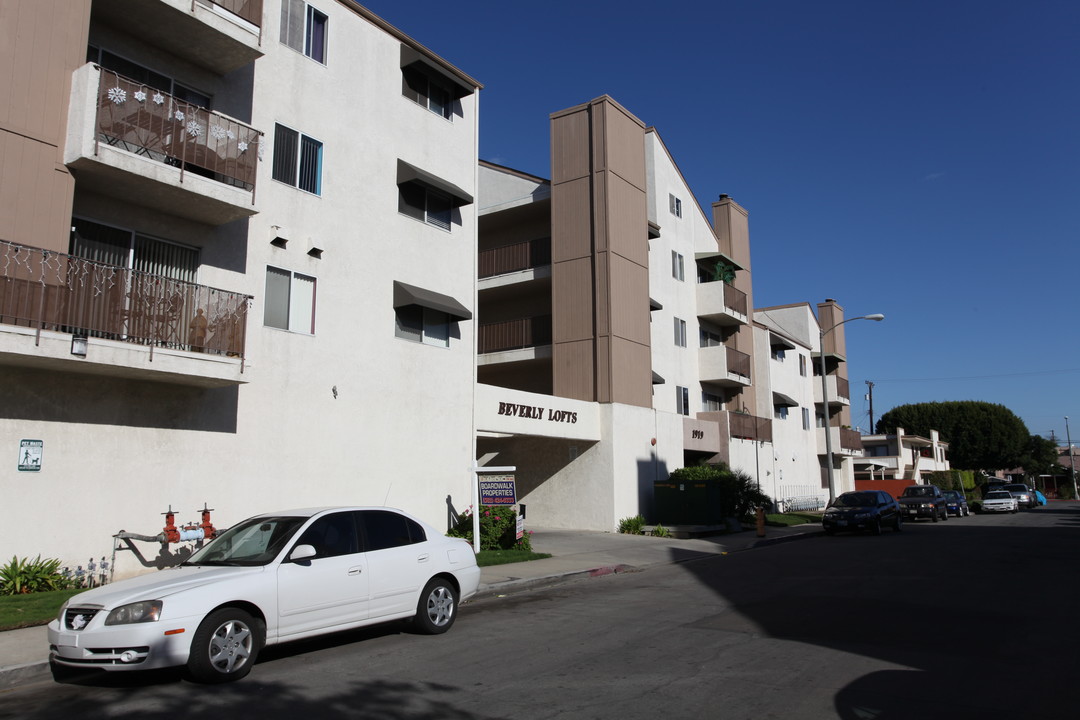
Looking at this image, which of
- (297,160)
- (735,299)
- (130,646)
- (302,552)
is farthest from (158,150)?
(735,299)

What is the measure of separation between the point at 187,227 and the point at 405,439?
254 inches

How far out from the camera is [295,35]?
16438 mm

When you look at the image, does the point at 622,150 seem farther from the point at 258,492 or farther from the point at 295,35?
the point at 258,492

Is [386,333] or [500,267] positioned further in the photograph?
[500,267]

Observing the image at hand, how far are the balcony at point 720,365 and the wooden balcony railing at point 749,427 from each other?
1.55m

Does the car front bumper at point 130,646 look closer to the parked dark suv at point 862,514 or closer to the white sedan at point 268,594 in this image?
the white sedan at point 268,594

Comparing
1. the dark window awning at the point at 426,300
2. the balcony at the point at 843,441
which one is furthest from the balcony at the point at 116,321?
the balcony at the point at 843,441

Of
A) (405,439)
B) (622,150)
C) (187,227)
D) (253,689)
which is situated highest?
(622,150)

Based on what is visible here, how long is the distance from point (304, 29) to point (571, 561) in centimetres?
1266

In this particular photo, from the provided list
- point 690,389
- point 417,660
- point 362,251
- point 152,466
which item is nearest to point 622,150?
point 690,389

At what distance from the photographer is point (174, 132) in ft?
42.2

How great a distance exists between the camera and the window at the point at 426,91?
63.3 ft

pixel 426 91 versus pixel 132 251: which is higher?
pixel 426 91

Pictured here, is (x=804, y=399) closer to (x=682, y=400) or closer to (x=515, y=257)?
(x=682, y=400)
